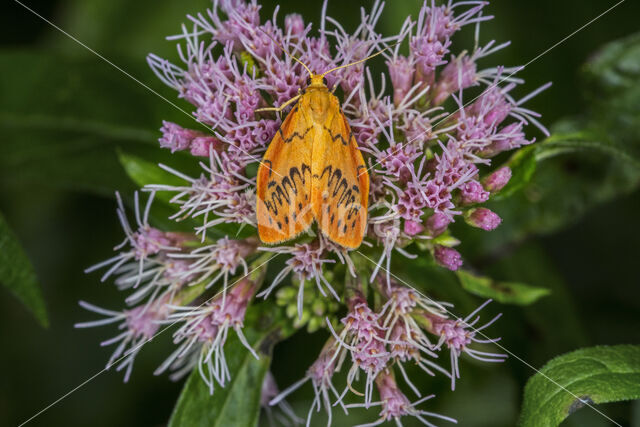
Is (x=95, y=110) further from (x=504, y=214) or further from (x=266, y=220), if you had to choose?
(x=504, y=214)

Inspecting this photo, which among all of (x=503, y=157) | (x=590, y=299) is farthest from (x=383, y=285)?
(x=590, y=299)

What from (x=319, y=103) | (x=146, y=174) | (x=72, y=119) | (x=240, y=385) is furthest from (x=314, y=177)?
(x=72, y=119)

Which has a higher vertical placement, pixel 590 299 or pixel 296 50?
pixel 296 50

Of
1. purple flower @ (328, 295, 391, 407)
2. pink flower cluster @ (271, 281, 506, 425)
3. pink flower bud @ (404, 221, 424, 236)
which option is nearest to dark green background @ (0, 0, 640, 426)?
pink flower cluster @ (271, 281, 506, 425)

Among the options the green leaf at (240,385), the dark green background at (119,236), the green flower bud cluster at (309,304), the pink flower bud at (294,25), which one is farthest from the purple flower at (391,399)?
the pink flower bud at (294,25)

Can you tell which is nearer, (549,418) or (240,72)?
(549,418)

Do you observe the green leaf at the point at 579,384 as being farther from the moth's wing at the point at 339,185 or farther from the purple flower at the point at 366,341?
the moth's wing at the point at 339,185

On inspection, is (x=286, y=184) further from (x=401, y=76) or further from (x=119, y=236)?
(x=119, y=236)
